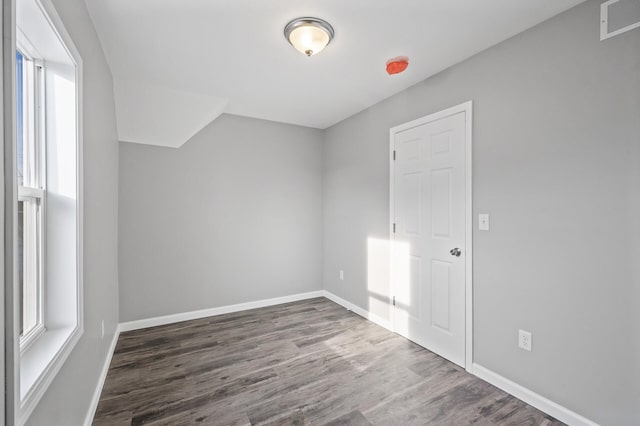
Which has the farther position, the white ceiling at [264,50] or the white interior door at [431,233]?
the white interior door at [431,233]

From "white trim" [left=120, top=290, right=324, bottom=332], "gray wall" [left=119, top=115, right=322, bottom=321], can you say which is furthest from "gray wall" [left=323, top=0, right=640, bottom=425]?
"white trim" [left=120, top=290, right=324, bottom=332]

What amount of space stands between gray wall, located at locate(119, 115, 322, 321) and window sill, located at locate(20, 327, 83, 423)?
1.94 meters

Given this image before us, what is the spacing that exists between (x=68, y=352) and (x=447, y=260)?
2548 millimetres

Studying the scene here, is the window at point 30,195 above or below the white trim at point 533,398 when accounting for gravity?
above

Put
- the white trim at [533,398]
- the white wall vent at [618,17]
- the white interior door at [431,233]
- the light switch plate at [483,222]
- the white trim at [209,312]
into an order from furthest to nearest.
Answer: the white trim at [209,312], the white interior door at [431,233], the light switch plate at [483,222], the white trim at [533,398], the white wall vent at [618,17]

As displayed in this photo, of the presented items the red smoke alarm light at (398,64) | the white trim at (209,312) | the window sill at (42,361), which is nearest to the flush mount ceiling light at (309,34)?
the red smoke alarm light at (398,64)

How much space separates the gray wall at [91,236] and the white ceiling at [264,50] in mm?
290

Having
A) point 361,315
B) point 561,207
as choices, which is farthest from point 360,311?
point 561,207

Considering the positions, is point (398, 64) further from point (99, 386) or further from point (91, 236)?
point (99, 386)

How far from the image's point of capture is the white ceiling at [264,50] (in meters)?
1.82

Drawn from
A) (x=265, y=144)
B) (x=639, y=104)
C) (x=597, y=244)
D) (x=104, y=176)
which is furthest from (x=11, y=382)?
(x=265, y=144)

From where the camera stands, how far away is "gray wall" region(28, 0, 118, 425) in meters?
1.37

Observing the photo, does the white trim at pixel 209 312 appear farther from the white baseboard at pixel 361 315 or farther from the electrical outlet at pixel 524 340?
the electrical outlet at pixel 524 340

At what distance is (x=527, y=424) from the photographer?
1.81m
